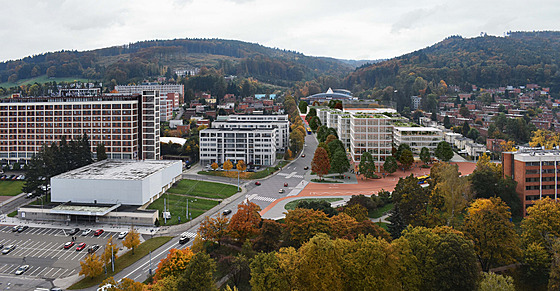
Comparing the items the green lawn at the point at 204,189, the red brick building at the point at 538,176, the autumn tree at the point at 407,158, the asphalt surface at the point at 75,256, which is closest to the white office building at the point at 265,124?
the green lawn at the point at 204,189

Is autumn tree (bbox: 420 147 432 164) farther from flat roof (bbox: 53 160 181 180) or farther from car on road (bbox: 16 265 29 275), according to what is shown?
car on road (bbox: 16 265 29 275)

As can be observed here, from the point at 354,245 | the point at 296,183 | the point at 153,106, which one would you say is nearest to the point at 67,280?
the point at 354,245

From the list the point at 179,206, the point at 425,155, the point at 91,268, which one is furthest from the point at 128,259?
the point at 425,155

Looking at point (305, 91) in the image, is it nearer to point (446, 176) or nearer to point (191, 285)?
point (446, 176)

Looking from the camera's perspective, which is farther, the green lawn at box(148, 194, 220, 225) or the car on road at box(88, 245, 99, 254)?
the green lawn at box(148, 194, 220, 225)

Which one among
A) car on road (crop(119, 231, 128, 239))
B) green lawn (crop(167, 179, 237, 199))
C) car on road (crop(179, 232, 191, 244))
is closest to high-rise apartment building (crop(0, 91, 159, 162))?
green lawn (crop(167, 179, 237, 199))

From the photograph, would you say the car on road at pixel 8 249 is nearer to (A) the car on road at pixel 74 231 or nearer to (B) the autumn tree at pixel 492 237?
(A) the car on road at pixel 74 231
